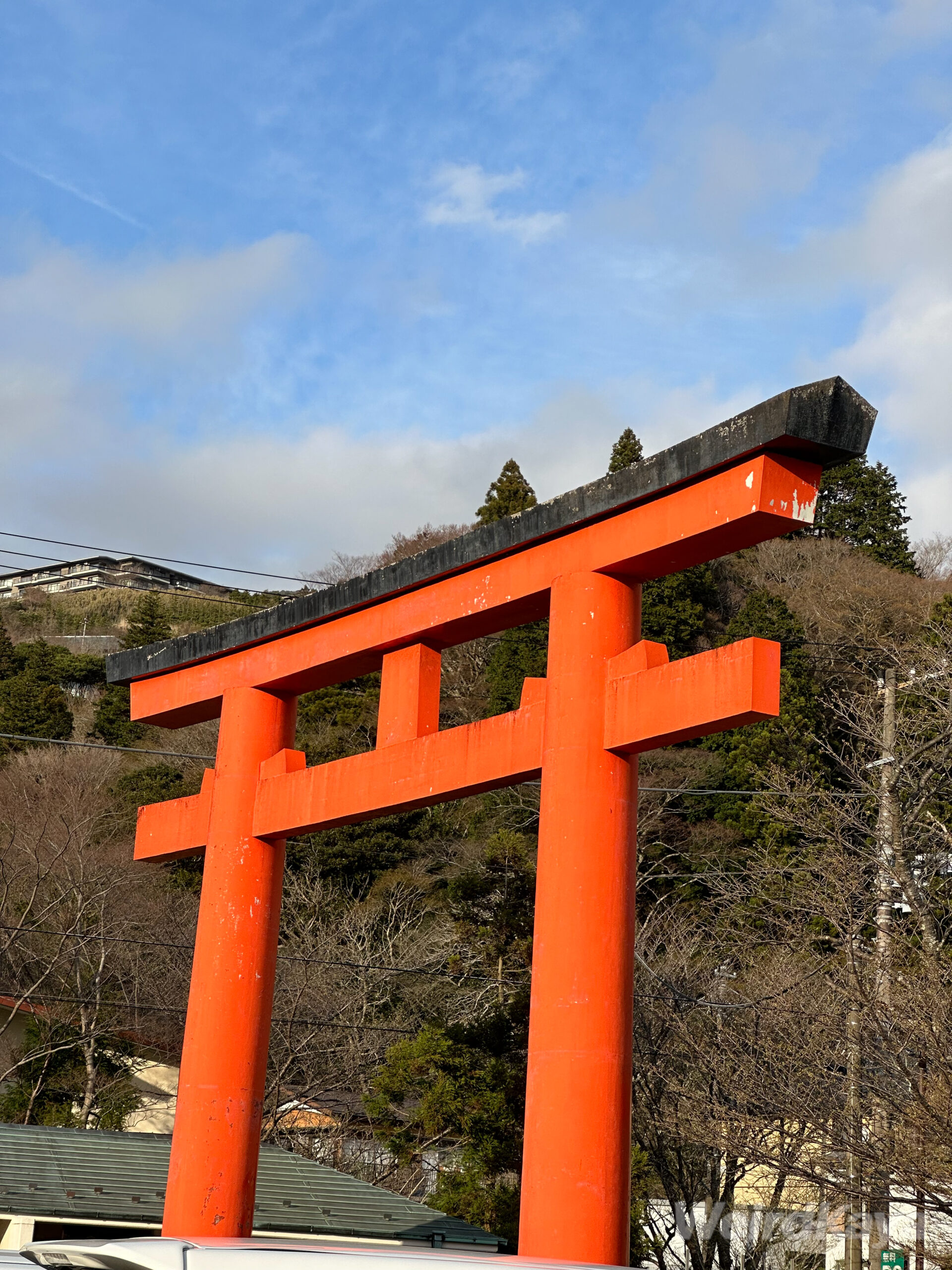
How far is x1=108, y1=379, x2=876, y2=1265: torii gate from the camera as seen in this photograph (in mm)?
5449

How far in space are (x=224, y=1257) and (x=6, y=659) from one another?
43.5m

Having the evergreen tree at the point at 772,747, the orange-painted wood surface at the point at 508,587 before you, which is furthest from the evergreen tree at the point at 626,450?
the orange-painted wood surface at the point at 508,587

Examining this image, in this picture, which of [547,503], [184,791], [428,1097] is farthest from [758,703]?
[184,791]

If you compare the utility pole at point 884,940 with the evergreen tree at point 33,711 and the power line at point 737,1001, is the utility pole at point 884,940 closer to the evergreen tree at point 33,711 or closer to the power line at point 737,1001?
the power line at point 737,1001

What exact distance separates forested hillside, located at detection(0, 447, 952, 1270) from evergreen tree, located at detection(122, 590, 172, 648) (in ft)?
0.60

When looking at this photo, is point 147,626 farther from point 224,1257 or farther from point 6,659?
point 224,1257

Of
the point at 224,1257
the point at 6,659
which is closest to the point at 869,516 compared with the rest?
the point at 6,659

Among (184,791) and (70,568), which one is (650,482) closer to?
(184,791)

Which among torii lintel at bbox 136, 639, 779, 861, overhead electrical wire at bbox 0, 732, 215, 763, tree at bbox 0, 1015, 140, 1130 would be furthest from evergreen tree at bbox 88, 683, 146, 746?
torii lintel at bbox 136, 639, 779, 861

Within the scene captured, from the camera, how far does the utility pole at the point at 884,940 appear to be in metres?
9.50

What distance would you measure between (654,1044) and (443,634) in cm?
1035

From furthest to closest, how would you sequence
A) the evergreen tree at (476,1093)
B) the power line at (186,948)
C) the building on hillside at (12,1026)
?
the building on hillside at (12,1026) < the power line at (186,948) < the evergreen tree at (476,1093)

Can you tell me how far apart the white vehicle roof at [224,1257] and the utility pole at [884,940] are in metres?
6.61

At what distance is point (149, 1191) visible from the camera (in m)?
12.3
